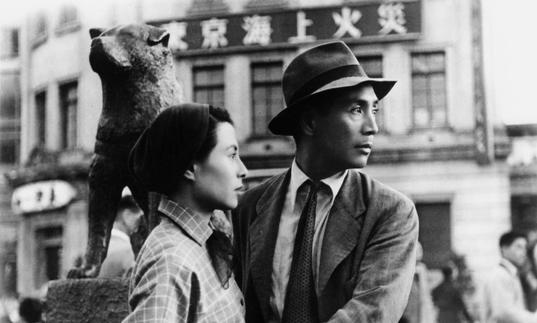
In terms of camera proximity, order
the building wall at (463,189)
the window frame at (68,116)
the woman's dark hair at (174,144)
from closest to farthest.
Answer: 1. the woman's dark hair at (174,144)
2. the building wall at (463,189)
3. the window frame at (68,116)

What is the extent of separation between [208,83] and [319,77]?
9.89 meters

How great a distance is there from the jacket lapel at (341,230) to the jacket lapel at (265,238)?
0.14 meters

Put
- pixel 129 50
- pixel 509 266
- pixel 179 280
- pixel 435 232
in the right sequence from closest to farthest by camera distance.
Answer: pixel 179 280
pixel 129 50
pixel 509 266
pixel 435 232

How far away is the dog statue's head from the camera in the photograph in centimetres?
289

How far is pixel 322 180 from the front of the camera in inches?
76.3

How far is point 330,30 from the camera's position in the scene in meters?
11.0

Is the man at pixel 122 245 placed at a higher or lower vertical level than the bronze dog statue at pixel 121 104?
lower

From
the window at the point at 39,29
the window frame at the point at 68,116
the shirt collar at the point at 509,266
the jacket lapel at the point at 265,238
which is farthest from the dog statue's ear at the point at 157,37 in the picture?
the window at the point at 39,29

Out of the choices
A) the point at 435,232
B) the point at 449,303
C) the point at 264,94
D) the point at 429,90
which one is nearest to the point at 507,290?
the point at 449,303

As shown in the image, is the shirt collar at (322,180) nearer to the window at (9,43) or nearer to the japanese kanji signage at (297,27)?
the japanese kanji signage at (297,27)

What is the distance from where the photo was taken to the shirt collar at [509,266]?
17.7 ft

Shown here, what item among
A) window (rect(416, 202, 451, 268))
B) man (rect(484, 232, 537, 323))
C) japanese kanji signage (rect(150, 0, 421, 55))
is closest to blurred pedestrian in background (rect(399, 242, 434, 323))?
man (rect(484, 232, 537, 323))

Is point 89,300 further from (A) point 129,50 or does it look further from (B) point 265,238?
(B) point 265,238

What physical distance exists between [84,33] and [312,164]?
412 inches
